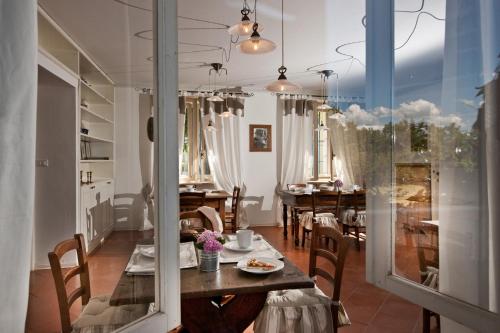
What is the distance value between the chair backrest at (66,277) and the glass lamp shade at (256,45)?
167 centimetres

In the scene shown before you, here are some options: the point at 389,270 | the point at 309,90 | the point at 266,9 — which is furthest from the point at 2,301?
the point at 309,90

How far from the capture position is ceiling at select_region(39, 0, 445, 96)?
3.29 m

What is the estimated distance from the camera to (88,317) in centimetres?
168

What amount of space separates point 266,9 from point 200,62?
6.11 ft

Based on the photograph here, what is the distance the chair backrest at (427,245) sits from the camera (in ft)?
3.97

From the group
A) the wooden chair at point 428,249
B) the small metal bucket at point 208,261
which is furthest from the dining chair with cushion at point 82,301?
the wooden chair at point 428,249

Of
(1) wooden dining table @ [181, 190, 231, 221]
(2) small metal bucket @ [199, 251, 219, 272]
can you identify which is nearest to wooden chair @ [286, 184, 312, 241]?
(1) wooden dining table @ [181, 190, 231, 221]

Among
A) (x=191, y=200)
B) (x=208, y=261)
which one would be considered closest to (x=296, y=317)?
(x=208, y=261)

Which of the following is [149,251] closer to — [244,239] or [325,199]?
[244,239]

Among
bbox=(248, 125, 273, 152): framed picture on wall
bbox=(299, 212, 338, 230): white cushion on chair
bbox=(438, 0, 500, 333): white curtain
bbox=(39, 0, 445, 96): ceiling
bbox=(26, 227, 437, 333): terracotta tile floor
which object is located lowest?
bbox=(26, 227, 437, 333): terracotta tile floor

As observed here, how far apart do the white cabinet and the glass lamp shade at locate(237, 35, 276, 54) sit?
2.54m

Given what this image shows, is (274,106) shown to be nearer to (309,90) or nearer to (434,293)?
(309,90)

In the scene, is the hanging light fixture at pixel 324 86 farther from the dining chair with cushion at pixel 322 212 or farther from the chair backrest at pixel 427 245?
the chair backrest at pixel 427 245

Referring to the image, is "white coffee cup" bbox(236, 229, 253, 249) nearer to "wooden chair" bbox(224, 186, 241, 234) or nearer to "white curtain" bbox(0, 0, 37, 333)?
"white curtain" bbox(0, 0, 37, 333)
